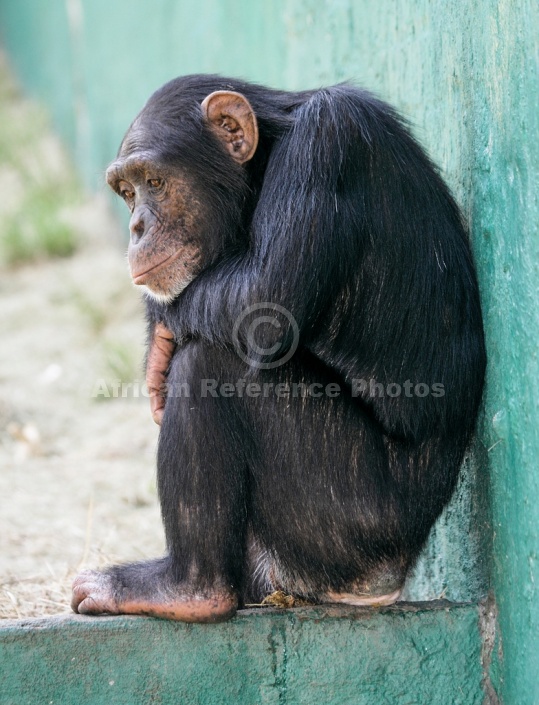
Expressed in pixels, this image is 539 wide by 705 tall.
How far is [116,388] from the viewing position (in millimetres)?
6488

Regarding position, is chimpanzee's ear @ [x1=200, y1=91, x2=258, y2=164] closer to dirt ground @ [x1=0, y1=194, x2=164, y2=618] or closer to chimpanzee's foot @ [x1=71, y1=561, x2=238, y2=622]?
chimpanzee's foot @ [x1=71, y1=561, x2=238, y2=622]

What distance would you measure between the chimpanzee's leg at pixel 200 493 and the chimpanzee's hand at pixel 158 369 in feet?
1.46

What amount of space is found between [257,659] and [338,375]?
811 mm

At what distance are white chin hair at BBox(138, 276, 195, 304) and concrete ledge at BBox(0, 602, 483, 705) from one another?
0.95 metres

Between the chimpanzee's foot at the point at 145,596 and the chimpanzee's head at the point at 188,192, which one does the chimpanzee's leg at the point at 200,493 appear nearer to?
the chimpanzee's foot at the point at 145,596

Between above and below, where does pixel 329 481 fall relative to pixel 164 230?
below

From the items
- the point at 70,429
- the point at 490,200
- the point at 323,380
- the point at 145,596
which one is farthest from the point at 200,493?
the point at 70,429

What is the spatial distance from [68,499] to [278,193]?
2.82 meters

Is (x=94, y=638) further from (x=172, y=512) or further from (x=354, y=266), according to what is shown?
(x=354, y=266)

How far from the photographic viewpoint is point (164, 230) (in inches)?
121

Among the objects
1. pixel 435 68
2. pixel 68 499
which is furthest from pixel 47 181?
pixel 435 68

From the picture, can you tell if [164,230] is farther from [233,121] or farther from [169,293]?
[233,121]

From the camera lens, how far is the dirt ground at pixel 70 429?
13.6 ft

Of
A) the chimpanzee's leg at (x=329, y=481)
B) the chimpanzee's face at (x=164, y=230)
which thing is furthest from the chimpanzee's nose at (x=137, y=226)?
the chimpanzee's leg at (x=329, y=481)
